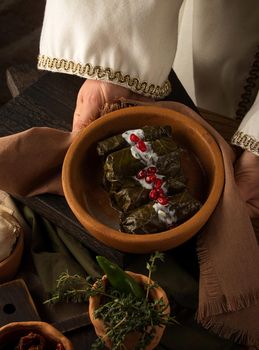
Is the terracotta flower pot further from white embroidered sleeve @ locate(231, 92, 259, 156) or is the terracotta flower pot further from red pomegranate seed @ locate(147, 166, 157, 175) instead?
white embroidered sleeve @ locate(231, 92, 259, 156)

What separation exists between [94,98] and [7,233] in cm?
26

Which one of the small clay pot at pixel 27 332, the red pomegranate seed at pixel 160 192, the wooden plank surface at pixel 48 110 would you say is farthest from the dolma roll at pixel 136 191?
the small clay pot at pixel 27 332

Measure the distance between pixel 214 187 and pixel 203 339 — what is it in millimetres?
246

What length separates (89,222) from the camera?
30.2 inches

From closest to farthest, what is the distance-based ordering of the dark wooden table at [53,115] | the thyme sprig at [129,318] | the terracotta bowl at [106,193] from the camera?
the thyme sprig at [129,318], the terracotta bowl at [106,193], the dark wooden table at [53,115]

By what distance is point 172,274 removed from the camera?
852 millimetres

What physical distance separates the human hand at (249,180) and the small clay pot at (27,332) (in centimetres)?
36

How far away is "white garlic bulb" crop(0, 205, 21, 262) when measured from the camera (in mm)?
826

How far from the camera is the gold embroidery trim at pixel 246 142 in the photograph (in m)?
0.88

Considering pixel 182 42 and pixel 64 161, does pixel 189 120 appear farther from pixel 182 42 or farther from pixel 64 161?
pixel 182 42

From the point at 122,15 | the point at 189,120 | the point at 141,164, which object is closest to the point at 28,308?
the point at 141,164

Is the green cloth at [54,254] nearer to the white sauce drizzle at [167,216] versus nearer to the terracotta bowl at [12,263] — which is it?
the terracotta bowl at [12,263]

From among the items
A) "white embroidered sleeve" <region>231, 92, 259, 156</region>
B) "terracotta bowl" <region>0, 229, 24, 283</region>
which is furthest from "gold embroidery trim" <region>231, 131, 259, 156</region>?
"terracotta bowl" <region>0, 229, 24, 283</region>

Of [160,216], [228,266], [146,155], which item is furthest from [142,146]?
[228,266]
